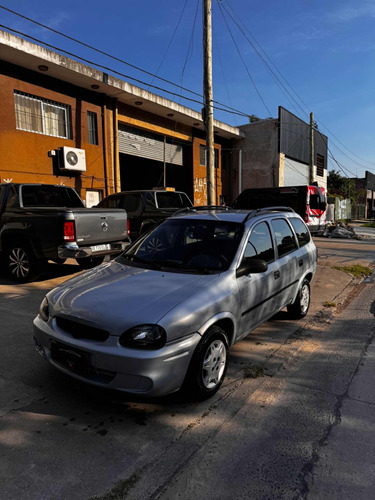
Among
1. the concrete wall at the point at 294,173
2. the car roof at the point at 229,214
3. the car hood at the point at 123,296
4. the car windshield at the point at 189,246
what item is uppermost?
the concrete wall at the point at 294,173

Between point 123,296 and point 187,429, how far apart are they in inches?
44.5

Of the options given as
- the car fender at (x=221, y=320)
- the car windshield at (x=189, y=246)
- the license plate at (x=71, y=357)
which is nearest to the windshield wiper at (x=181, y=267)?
the car windshield at (x=189, y=246)

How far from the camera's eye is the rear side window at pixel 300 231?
5.22m

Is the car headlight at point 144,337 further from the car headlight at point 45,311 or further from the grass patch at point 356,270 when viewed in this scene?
the grass patch at point 356,270

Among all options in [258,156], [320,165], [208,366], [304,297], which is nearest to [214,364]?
[208,366]

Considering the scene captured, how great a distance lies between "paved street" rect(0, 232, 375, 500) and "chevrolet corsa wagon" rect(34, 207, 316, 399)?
0.32 m

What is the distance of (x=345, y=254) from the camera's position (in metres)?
12.4

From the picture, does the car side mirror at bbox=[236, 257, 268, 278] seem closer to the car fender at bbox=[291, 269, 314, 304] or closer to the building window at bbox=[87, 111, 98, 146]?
the car fender at bbox=[291, 269, 314, 304]

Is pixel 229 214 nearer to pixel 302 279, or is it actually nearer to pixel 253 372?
pixel 302 279

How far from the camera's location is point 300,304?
202 inches

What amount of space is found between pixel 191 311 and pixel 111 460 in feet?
3.71

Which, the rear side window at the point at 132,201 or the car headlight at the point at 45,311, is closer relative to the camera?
the car headlight at the point at 45,311

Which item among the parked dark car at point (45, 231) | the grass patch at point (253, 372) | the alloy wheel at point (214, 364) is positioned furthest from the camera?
the parked dark car at point (45, 231)

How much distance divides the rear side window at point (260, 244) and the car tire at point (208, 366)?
1.03 metres
